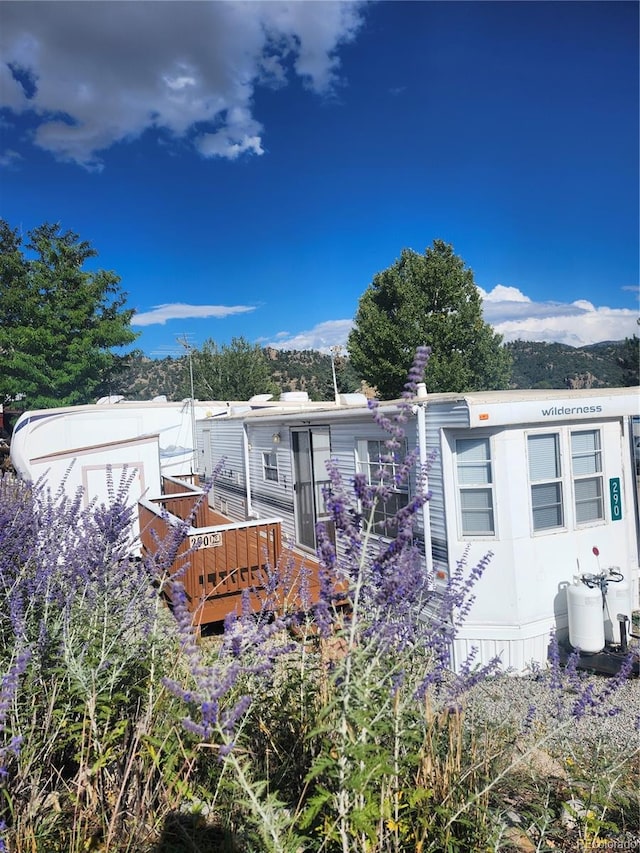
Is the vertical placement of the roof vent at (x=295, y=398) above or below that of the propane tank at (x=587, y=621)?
above

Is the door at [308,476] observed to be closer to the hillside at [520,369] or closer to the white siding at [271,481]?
the white siding at [271,481]

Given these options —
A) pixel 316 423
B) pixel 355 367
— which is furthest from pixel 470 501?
pixel 355 367

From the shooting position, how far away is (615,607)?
666 cm

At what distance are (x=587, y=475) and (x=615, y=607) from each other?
1.67 metres

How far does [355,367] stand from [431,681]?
81.3ft

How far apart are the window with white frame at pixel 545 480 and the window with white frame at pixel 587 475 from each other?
0.30 m

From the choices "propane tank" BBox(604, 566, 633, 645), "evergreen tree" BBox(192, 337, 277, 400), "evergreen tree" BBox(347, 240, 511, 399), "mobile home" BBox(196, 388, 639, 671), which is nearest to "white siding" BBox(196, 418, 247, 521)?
"mobile home" BBox(196, 388, 639, 671)

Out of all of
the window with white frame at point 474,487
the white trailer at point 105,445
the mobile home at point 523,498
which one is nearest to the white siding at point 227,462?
the white trailer at point 105,445

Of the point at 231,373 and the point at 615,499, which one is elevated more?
the point at 231,373

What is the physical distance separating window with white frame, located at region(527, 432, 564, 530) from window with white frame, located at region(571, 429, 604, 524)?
297 millimetres

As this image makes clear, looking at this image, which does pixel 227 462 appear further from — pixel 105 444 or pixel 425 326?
pixel 425 326

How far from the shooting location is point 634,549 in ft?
24.7

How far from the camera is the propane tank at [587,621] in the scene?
636 centimetres

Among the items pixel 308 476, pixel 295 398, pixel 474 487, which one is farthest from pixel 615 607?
pixel 295 398
